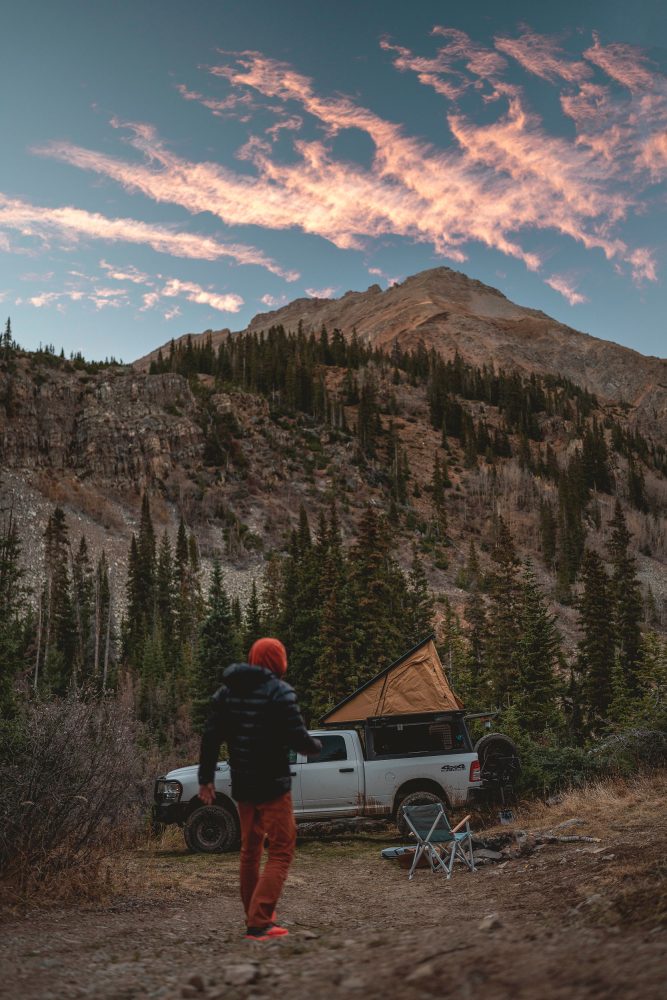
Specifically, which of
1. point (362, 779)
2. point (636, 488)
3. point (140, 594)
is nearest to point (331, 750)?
point (362, 779)

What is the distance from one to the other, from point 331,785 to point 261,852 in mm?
6642

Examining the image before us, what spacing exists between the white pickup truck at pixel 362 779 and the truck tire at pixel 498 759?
1.86 meters

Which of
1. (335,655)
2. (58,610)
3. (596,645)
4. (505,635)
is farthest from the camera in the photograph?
(58,610)

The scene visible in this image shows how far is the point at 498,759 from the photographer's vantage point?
13258 mm

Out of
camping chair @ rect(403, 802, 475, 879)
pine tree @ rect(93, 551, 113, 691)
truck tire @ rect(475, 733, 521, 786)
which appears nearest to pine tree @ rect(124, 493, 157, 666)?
pine tree @ rect(93, 551, 113, 691)

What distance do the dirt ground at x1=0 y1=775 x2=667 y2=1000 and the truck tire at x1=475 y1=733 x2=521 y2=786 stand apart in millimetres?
4163

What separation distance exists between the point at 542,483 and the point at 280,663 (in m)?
126

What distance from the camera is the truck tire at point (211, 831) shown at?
10.4m

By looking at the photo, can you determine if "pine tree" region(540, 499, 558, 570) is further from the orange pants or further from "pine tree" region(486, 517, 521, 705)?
the orange pants

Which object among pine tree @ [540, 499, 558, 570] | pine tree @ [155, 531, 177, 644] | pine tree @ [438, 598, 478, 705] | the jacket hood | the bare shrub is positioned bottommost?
pine tree @ [438, 598, 478, 705]

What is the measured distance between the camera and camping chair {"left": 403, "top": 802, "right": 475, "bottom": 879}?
852cm

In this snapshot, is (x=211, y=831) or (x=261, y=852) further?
(x=211, y=831)

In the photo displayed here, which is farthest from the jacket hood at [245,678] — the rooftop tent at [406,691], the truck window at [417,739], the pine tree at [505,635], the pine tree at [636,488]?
the pine tree at [636,488]

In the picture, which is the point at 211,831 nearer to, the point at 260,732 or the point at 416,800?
the point at 416,800
